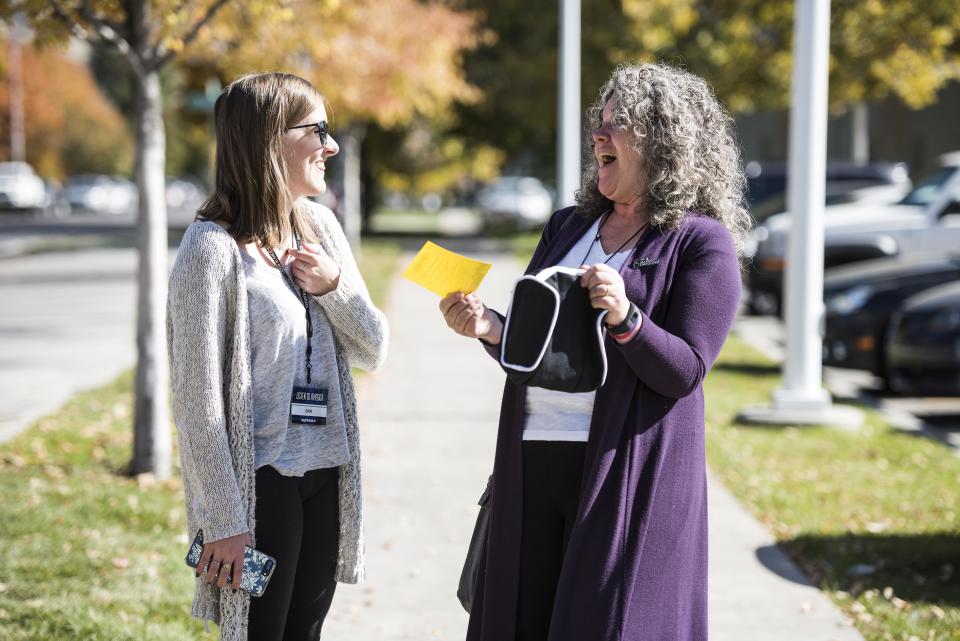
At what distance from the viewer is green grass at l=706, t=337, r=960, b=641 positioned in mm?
4980

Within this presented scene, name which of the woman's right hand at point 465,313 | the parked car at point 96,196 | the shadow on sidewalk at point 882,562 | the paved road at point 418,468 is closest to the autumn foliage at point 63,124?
the parked car at point 96,196

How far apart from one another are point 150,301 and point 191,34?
1.50 meters

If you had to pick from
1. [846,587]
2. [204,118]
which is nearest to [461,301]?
[846,587]

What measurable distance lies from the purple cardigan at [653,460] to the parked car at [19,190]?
168 feet

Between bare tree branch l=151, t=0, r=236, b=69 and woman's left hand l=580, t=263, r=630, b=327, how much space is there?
4.38m

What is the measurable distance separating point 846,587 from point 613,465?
2.84 m

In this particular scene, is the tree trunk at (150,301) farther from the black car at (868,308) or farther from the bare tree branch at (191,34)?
the black car at (868,308)

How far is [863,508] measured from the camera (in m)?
6.48

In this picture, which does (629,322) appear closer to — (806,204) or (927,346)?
(806,204)

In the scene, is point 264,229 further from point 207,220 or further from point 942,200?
point 942,200

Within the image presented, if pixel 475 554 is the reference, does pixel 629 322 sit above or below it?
above

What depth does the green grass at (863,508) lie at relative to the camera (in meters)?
4.98

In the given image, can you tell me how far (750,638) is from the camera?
461 centimetres

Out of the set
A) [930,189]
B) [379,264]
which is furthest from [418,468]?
[379,264]
